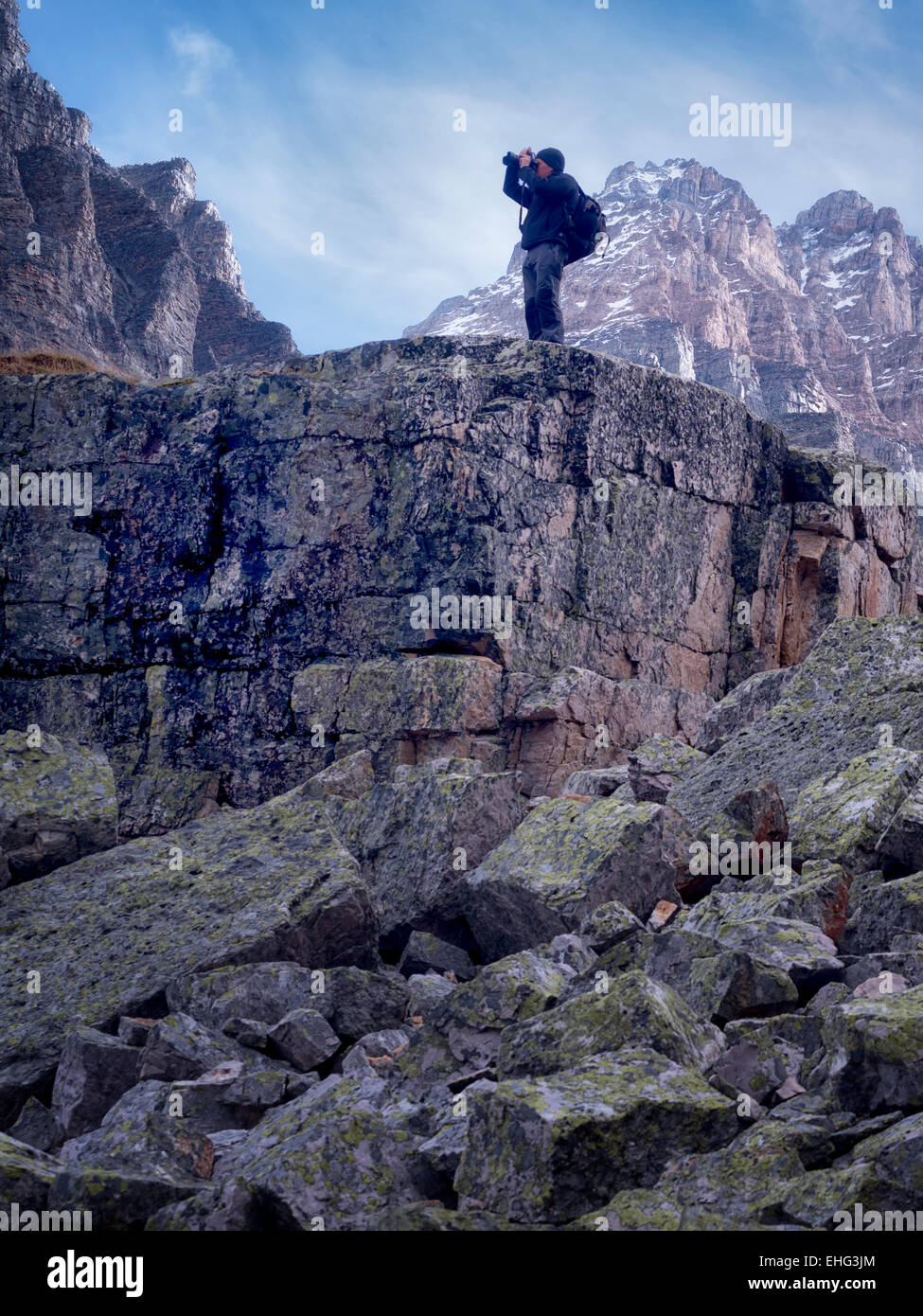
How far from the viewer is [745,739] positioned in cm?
882

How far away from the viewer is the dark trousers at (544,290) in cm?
1387

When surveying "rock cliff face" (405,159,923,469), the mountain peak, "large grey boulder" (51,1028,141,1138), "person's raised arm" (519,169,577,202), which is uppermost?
the mountain peak

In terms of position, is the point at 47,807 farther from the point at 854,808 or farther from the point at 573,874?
the point at 854,808

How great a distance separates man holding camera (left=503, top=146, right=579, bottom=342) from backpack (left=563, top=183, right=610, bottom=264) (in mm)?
67

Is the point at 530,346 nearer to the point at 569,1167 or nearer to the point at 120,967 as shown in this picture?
the point at 120,967

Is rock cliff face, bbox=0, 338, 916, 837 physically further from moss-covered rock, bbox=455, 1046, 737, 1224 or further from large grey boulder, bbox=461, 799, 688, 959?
moss-covered rock, bbox=455, 1046, 737, 1224

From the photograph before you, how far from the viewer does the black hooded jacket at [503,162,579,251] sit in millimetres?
13891

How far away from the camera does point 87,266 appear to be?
45938 mm

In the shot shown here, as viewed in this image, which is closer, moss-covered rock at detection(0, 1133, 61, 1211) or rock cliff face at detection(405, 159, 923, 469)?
moss-covered rock at detection(0, 1133, 61, 1211)

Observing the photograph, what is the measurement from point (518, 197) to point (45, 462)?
6619 millimetres

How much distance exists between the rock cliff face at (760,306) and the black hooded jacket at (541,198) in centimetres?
9309

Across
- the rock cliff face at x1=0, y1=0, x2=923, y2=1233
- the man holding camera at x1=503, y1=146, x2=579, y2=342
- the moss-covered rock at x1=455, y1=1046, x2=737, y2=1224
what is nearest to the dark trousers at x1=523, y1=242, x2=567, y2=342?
the man holding camera at x1=503, y1=146, x2=579, y2=342

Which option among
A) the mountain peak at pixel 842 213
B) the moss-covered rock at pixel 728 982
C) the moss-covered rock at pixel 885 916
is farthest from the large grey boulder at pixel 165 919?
the mountain peak at pixel 842 213

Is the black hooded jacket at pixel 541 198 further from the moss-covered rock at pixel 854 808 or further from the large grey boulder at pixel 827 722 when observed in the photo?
the moss-covered rock at pixel 854 808
